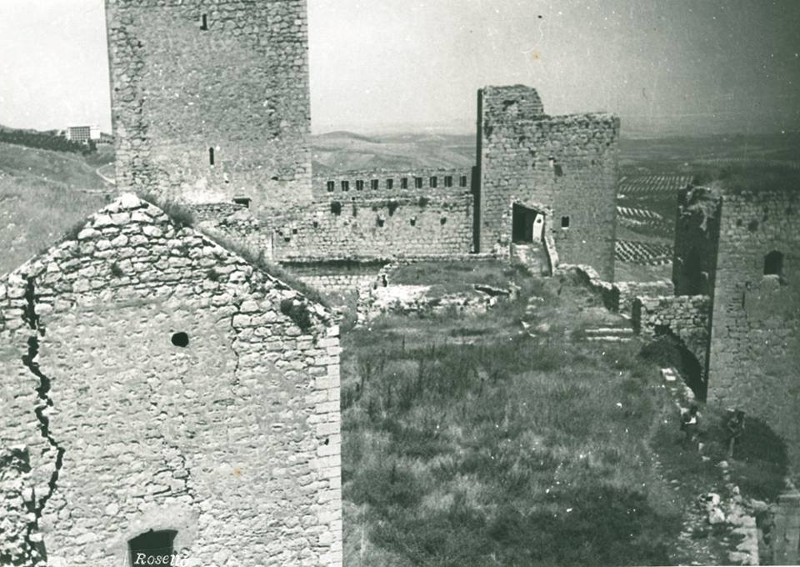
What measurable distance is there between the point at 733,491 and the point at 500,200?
10372 millimetres

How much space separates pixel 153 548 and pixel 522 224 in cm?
1355

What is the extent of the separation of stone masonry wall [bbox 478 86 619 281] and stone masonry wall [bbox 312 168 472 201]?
1.12m

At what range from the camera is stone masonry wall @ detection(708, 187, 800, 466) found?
39.8 feet

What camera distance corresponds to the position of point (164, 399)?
493 cm

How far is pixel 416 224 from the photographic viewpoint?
57.8ft

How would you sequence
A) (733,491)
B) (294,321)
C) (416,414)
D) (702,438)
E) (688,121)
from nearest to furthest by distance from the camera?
(294,321), (733,491), (416,414), (702,438), (688,121)

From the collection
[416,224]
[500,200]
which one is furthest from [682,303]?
[416,224]

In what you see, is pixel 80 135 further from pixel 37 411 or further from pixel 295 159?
pixel 37 411

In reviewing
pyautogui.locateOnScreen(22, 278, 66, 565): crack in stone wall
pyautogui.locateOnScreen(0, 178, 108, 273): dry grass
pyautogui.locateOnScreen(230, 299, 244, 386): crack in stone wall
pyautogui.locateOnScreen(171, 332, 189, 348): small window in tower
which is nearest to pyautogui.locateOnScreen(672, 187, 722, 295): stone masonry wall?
pyautogui.locateOnScreen(230, 299, 244, 386): crack in stone wall

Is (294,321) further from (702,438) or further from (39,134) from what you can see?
(39,134)

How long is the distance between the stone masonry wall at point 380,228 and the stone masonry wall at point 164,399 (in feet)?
38.9

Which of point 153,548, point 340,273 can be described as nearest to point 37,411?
point 153,548

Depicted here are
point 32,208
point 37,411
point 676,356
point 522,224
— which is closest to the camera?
point 37,411

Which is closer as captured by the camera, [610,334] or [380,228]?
[610,334]
